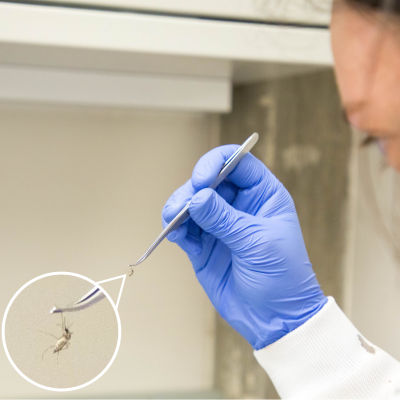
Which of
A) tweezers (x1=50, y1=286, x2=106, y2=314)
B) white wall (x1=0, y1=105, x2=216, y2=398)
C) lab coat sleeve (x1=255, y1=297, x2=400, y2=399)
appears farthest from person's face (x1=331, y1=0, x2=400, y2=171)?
white wall (x1=0, y1=105, x2=216, y2=398)

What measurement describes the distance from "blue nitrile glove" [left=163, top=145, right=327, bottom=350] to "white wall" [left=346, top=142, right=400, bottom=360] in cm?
24

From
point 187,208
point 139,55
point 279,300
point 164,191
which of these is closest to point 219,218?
point 187,208

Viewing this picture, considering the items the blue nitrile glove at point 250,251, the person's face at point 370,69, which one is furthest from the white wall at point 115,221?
the person's face at point 370,69

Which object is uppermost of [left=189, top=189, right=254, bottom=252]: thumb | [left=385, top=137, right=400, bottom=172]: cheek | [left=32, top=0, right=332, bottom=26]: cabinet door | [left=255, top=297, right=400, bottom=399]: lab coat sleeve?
[left=32, top=0, right=332, bottom=26]: cabinet door

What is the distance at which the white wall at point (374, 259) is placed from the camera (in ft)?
2.75

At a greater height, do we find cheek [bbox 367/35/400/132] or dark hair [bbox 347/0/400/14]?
dark hair [bbox 347/0/400/14]

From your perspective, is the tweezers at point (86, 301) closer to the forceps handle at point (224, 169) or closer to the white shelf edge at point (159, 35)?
the forceps handle at point (224, 169)

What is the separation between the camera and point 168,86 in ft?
2.47

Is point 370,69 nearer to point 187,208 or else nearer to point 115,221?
point 187,208

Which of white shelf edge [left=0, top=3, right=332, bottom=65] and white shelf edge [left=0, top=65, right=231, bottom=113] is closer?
white shelf edge [left=0, top=3, right=332, bottom=65]

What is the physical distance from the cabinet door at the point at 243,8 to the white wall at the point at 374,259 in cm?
33

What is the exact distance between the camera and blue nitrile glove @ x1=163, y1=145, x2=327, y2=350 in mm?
635

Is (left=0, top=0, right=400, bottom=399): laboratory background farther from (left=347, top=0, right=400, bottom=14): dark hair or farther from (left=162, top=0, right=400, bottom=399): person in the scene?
(left=347, top=0, right=400, bottom=14): dark hair

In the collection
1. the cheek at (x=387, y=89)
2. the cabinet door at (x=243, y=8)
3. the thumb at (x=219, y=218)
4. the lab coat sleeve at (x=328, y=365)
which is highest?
the cabinet door at (x=243, y=8)
